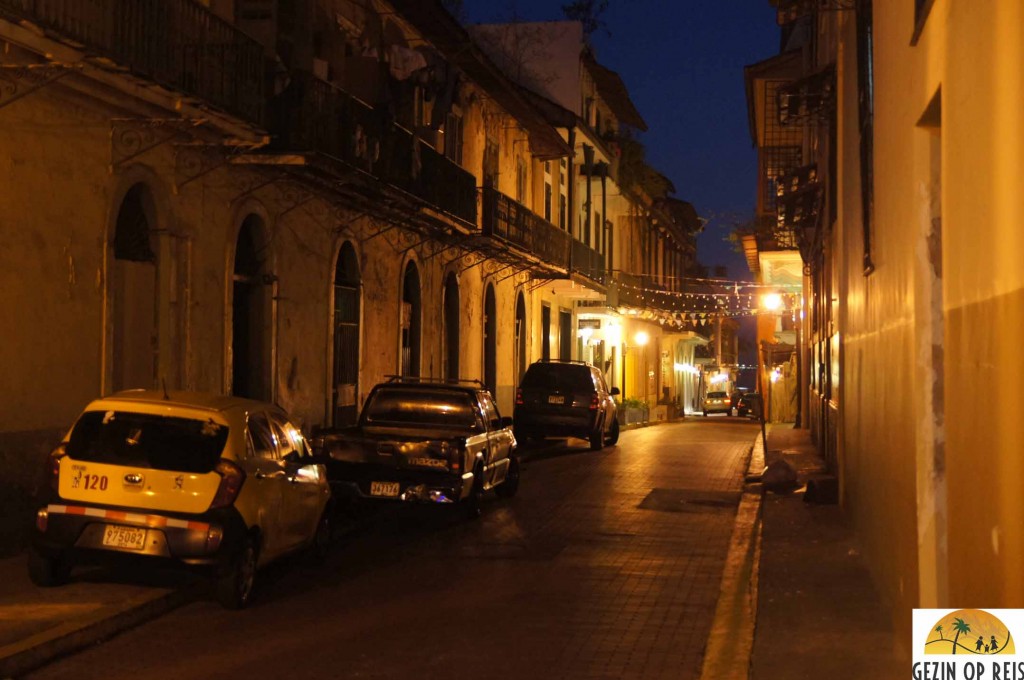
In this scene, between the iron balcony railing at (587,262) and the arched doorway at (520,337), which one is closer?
the arched doorway at (520,337)

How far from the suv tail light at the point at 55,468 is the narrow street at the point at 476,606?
133 cm

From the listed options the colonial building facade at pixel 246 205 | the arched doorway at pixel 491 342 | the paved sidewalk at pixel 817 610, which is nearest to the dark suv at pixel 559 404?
the colonial building facade at pixel 246 205

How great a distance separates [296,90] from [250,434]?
793 cm

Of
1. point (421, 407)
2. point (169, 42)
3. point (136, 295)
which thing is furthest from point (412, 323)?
point (169, 42)

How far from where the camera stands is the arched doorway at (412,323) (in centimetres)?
2608

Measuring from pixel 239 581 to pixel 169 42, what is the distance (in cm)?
676

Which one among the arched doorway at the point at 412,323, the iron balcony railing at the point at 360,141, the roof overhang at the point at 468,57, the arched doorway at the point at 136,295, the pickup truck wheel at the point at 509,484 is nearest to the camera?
the arched doorway at the point at 136,295

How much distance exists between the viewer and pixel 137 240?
1518 cm

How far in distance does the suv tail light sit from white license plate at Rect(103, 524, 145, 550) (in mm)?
581

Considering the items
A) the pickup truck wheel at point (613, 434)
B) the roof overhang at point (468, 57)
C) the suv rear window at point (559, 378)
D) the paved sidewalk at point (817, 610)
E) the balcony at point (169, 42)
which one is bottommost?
the paved sidewalk at point (817, 610)

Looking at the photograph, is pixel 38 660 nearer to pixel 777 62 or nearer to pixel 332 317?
pixel 332 317

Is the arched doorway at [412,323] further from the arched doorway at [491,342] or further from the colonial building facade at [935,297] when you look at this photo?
the colonial building facade at [935,297]

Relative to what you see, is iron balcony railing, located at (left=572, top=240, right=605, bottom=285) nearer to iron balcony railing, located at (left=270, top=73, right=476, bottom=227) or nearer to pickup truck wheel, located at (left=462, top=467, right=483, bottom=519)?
iron balcony railing, located at (left=270, top=73, right=476, bottom=227)

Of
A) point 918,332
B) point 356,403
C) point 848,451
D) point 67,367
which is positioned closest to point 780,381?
point 356,403
